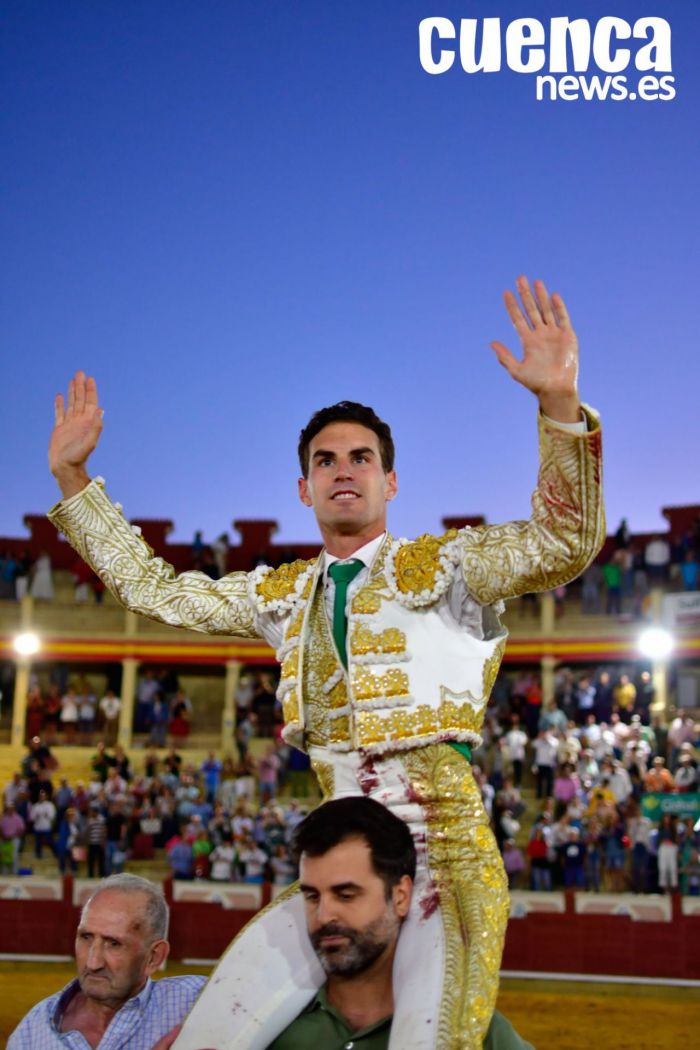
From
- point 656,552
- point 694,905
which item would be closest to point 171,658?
point 656,552

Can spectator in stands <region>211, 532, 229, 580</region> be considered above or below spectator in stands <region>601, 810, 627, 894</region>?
above

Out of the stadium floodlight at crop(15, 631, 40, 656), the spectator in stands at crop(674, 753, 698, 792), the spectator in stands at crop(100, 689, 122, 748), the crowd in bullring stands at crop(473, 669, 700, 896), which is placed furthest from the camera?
the stadium floodlight at crop(15, 631, 40, 656)

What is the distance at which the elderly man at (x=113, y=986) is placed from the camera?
2746mm

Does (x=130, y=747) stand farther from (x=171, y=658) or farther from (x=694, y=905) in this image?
(x=694, y=905)

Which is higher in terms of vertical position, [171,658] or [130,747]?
[171,658]

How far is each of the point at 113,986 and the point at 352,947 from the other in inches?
28.7

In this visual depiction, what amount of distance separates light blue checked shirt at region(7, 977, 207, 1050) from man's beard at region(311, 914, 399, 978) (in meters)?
0.65

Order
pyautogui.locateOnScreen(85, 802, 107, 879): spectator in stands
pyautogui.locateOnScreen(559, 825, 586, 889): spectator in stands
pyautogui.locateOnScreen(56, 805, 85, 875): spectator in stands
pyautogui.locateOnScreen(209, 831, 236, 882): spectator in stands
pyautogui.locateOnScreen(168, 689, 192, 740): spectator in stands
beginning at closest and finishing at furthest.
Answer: pyautogui.locateOnScreen(559, 825, 586, 889): spectator in stands → pyautogui.locateOnScreen(209, 831, 236, 882): spectator in stands → pyautogui.locateOnScreen(85, 802, 107, 879): spectator in stands → pyautogui.locateOnScreen(56, 805, 85, 875): spectator in stands → pyautogui.locateOnScreen(168, 689, 192, 740): spectator in stands

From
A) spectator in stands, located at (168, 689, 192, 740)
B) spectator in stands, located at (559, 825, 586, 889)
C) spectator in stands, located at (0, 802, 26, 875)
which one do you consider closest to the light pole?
spectator in stands, located at (168, 689, 192, 740)

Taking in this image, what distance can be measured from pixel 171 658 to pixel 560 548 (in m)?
21.0

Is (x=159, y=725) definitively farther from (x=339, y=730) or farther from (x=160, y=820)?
(x=339, y=730)

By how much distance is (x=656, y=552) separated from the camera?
2086 cm

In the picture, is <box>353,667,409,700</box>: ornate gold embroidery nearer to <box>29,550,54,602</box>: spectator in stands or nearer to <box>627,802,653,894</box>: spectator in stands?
<box>627,802,653,894</box>: spectator in stands

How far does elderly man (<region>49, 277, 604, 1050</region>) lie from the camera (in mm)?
2465
